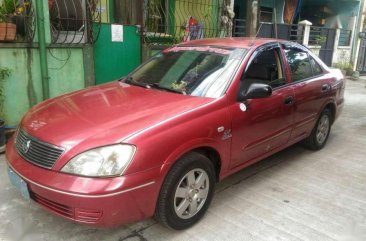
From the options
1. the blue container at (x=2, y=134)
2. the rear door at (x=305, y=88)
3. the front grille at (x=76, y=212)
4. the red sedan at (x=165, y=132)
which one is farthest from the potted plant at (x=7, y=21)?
the rear door at (x=305, y=88)

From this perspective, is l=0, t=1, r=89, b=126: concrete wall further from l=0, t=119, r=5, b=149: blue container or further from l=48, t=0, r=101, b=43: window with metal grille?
l=0, t=119, r=5, b=149: blue container

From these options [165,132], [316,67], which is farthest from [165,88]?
[316,67]

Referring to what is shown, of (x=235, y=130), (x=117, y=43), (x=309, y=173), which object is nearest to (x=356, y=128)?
(x=309, y=173)

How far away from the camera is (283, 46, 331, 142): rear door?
4.19 m

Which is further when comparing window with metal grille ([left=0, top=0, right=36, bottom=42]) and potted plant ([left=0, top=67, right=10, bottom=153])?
window with metal grille ([left=0, top=0, right=36, bottom=42])

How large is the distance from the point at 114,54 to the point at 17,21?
1.72 meters

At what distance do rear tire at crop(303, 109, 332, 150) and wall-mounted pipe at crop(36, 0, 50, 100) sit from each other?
389cm

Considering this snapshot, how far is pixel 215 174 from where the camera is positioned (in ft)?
10.7

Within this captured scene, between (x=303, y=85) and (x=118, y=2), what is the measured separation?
178 inches

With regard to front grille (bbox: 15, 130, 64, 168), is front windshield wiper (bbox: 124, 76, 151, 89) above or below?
above

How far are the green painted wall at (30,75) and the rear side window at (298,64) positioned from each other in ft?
10.9

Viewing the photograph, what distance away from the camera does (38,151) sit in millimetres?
2637

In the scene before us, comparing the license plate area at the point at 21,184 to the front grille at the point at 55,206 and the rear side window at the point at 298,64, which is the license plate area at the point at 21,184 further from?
the rear side window at the point at 298,64

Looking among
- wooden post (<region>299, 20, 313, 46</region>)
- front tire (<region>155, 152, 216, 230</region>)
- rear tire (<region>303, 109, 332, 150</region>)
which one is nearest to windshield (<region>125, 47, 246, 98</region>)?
front tire (<region>155, 152, 216, 230</region>)
